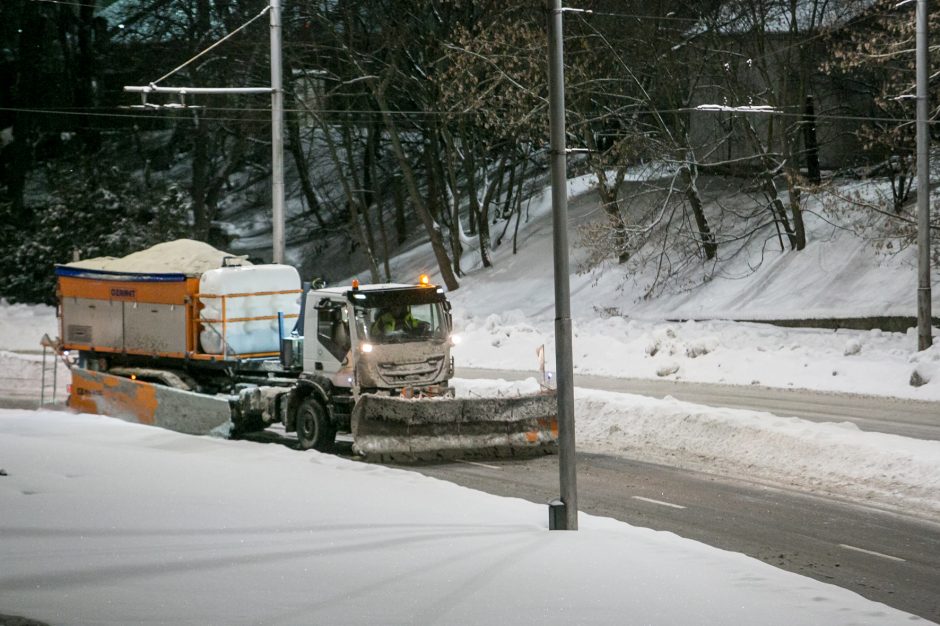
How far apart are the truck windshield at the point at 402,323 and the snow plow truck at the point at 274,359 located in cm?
2

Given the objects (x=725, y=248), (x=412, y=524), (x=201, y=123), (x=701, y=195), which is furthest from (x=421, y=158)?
(x=412, y=524)

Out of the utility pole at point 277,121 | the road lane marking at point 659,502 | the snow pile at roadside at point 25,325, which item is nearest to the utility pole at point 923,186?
the utility pole at point 277,121

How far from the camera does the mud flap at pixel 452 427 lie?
49.1ft

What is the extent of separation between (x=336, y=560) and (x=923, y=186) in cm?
1797

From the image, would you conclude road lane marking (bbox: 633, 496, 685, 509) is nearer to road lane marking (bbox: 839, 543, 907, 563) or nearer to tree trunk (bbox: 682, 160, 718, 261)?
road lane marking (bbox: 839, 543, 907, 563)

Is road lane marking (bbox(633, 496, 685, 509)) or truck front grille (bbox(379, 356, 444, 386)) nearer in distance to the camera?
road lane marking (bbox(633, 496, 685, 509))

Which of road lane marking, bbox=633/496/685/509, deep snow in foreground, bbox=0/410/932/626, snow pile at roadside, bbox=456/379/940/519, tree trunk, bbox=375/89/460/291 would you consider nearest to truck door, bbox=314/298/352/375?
deep snow in foreground, bbox=0/410/932/626

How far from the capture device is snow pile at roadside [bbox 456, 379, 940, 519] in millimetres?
13039

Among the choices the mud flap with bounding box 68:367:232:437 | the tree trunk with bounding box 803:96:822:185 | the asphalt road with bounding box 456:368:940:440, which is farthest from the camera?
the tree trunk with bounding box 803:96:822:185

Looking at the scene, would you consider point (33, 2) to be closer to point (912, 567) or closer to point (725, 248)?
point (725, 248)

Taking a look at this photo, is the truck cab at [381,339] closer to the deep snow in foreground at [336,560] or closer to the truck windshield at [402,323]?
the truck windshield at [402,323]

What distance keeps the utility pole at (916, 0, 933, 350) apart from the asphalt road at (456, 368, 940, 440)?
3144 mm

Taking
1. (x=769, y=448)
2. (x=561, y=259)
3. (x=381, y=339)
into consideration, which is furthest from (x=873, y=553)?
(x=381, y=339)

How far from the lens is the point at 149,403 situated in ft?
57.8
